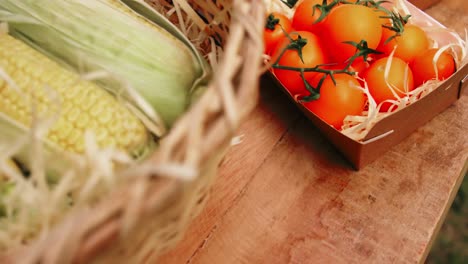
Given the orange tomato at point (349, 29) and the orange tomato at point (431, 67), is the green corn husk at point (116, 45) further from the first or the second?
the orange tomato at point (431, 67)

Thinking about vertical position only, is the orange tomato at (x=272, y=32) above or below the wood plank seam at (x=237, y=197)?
above

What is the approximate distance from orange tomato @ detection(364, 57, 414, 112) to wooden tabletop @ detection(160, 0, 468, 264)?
0.20ft

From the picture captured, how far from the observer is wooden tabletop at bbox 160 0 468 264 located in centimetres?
54

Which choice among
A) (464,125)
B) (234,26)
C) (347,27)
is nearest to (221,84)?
(234,26)

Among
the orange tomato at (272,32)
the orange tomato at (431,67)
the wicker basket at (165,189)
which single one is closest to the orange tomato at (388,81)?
the orange tomato at (431,67)

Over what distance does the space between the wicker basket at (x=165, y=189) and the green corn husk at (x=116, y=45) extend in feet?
0.58

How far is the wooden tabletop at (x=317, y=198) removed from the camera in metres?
0.54

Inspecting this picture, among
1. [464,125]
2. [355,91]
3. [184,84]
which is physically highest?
Answer: [184,84]

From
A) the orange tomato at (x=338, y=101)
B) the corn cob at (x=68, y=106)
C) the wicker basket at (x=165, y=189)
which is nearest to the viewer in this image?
the wicker basket at (x=165, y=189)

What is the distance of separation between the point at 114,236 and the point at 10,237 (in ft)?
0.53

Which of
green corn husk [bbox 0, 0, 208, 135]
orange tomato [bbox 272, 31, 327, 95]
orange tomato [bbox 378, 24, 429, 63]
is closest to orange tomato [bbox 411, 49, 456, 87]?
orange tomato [bbox 378, 24, 429, 63]

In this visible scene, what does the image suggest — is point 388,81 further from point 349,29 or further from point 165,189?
point 165,189

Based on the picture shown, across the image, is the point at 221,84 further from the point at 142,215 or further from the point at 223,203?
the point at 223,203

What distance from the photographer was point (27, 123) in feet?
1.63
